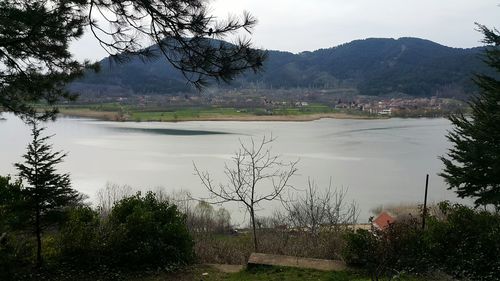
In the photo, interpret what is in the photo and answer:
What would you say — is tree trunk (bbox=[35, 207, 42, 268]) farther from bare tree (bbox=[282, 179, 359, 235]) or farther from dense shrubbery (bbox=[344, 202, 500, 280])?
bare tree (bbox=[282, 179, 359, 235])

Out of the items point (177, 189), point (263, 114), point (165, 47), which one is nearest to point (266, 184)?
point (177, 189)

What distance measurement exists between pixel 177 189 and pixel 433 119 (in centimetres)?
4253

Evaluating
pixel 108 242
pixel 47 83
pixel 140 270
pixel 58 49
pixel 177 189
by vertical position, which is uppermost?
pixel 58 49

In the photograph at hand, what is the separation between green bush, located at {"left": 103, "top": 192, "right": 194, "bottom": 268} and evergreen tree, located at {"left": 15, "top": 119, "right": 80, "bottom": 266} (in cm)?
49

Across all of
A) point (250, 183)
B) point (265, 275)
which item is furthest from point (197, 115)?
point (265, 275)

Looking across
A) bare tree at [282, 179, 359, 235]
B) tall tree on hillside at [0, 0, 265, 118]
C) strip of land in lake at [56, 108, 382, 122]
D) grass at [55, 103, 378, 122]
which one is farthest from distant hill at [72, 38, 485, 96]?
tall tree on hillside at [0, 0, 265, 118]

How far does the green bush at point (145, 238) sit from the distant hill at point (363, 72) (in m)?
62.6

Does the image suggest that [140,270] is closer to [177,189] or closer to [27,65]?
[27,65]

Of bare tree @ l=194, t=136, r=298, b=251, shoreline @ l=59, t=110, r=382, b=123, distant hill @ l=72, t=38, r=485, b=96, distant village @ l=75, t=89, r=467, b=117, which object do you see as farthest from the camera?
distant hill @ l=72, t=38, r=485, b=96

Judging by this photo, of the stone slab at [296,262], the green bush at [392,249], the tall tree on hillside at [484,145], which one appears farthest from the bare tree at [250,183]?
the tall tree on hillside at [484,145]

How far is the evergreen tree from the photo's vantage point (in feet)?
12.5

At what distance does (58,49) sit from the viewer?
3.87 metres

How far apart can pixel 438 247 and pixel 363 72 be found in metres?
106

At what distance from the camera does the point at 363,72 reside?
106 m
